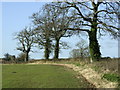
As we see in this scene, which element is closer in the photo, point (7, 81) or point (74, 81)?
point (7, 81)

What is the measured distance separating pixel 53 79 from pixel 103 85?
315cm

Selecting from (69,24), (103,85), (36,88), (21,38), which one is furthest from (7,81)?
(21,38)

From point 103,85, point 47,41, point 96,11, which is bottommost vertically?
point 103,85

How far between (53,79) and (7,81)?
9.45ft

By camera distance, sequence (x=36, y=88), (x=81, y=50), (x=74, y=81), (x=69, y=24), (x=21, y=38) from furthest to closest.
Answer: (x=81, y=50) → (x=21, y=38) → (x=69, y=24) → (x=74, y=81) → (x=36, y=88)

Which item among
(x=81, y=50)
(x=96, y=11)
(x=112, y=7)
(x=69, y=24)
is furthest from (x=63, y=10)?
(x=81, y=50)

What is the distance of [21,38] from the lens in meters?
43.0

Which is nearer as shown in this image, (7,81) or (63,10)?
(7,81)

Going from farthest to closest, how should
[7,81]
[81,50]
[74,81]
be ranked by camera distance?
[81,50] → [74,81] → [7,81]

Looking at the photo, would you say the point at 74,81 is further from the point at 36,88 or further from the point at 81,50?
the point at 81,50

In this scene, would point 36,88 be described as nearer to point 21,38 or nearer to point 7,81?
point 7,81

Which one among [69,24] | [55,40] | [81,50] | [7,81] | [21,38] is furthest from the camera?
[81,50]

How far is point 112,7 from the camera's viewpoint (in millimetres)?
26125

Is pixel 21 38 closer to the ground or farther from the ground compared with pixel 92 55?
farther from the ground
